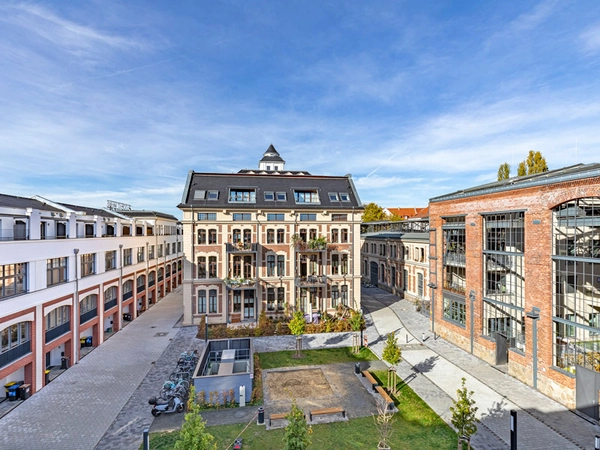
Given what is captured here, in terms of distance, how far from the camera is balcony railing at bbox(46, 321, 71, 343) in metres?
17.7

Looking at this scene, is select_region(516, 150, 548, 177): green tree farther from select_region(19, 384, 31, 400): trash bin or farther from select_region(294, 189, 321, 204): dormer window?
select_region(19, 384, 31, 400): trash bin

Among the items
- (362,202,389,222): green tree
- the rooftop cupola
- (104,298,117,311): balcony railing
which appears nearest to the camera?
(104,298,117,311): balcony railing

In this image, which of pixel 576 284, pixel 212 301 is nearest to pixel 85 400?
pixel 212 301

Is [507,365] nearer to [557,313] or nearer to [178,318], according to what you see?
[557,313]

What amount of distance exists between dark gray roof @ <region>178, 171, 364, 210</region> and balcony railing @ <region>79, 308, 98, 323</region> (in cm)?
959

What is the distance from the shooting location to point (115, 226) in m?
27.4

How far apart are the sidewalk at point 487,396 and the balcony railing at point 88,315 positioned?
63.6 feet

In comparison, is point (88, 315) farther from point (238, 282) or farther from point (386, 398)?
point (386, 398)

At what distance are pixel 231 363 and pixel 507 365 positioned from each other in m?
15.9

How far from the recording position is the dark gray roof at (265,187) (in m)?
27.3

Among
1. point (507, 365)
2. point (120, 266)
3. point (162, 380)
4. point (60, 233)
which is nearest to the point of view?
point (162, 380)

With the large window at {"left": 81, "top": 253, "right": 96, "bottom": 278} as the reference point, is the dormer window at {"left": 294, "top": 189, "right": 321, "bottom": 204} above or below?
above

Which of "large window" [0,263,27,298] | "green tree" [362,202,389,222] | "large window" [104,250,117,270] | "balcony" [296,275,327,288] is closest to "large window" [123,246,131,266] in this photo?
"large window" [104,250,117,270]

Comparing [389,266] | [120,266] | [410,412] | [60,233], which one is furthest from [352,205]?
[60,233]
